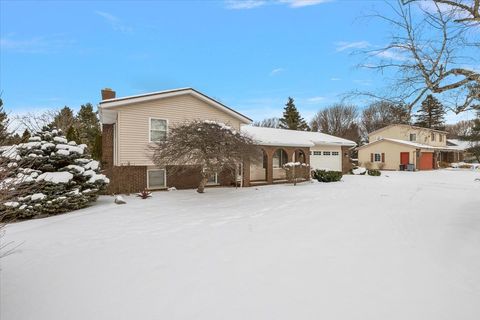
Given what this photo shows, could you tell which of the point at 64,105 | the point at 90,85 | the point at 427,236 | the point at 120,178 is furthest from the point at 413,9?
the point at 64,105

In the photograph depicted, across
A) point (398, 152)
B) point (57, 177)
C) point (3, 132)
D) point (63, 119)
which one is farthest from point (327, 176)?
point (63, 119)

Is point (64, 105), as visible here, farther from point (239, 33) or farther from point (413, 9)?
point (413, 9)

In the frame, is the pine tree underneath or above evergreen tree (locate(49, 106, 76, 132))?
above

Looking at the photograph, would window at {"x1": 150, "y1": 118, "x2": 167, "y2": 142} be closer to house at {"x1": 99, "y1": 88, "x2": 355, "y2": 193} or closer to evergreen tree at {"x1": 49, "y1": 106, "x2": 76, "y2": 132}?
house at {"x1": 99, "y1": 88, "x2": 355, "y2": 193}

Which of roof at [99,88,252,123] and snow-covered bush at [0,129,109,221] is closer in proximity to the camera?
snow-covered bush at [0,129,109,221]

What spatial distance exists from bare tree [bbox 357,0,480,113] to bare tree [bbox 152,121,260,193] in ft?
20.1

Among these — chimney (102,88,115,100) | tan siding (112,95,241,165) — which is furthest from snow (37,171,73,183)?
chimney (102,88,115,100)

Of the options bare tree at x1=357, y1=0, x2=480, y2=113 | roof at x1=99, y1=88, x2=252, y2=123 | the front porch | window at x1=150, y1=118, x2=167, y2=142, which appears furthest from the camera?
the front porch

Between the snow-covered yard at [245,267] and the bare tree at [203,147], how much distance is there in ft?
12.1

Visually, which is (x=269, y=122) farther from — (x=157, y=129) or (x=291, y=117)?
(x=157, y=129)

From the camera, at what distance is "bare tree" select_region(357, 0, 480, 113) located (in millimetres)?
7656

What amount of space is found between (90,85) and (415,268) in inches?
950

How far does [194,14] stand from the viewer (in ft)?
41.1

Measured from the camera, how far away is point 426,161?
1396 inches
